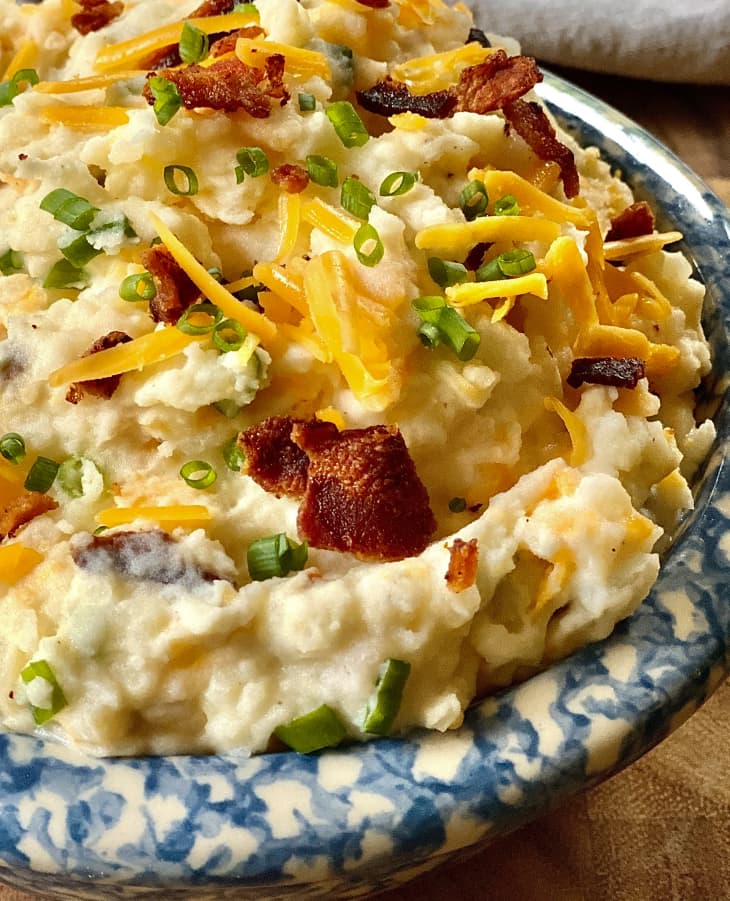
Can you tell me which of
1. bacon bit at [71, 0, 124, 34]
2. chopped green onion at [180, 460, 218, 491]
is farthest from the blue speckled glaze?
bacon bit at [71, 0, 124, 34]

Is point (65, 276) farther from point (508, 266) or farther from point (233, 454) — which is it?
point (508, 266)

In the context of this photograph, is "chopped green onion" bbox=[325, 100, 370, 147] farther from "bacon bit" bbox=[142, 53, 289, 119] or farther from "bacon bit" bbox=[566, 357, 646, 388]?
"bacon bit" bbox=[566, 357, 646, 388]

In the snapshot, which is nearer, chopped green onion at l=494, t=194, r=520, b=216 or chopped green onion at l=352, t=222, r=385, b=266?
chopped green onion at l=352, t=222, r=385, b=266

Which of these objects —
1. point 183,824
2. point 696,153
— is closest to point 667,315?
point 183,824

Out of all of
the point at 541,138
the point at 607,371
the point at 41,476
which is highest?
the point at 541,138

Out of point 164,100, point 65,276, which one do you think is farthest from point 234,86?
point 65,276
